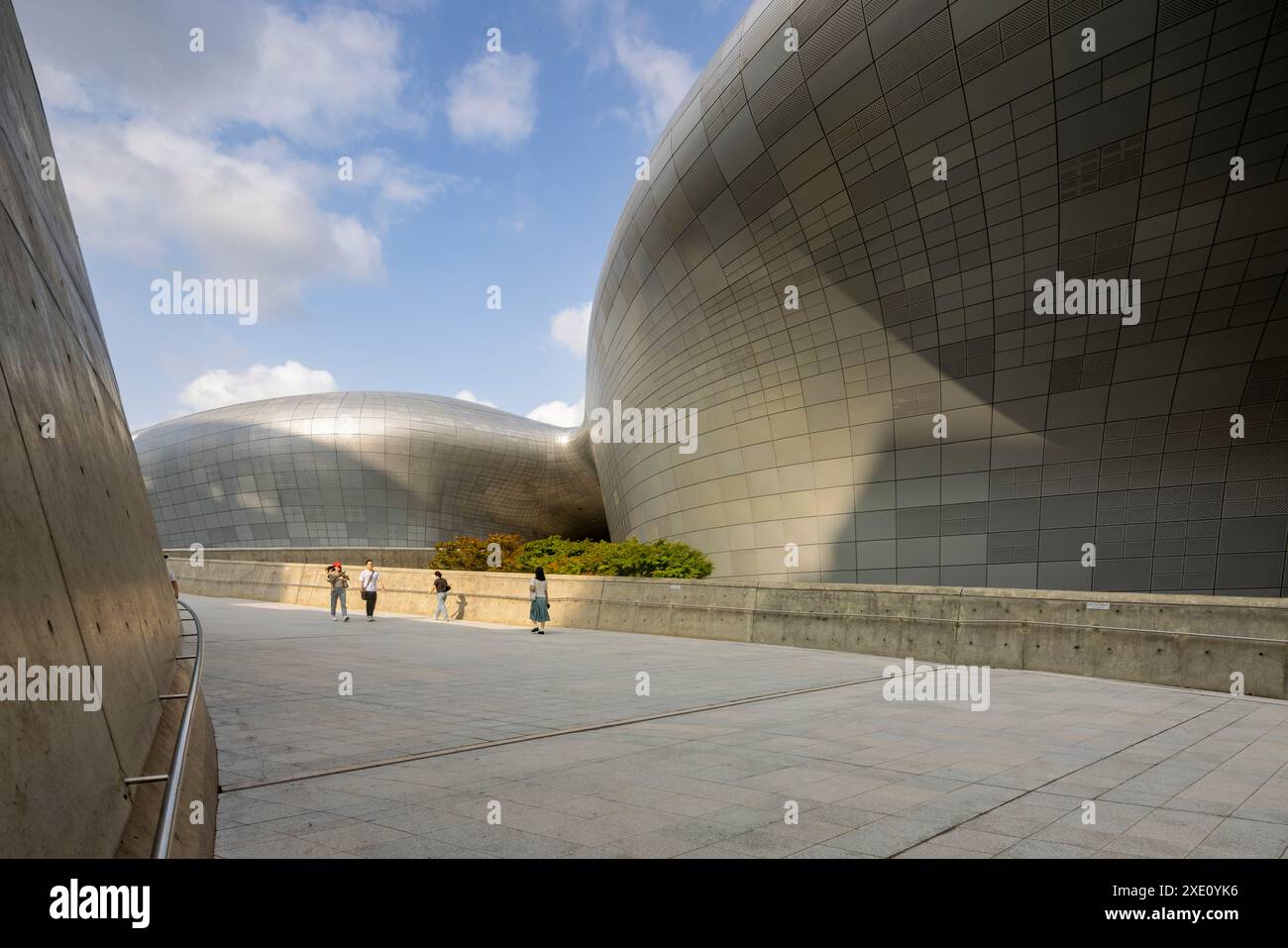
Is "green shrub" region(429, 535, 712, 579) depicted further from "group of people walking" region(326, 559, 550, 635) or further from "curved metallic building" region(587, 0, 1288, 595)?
"curved metallic building" region(587, 0, 1288, 595)

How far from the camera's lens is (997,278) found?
18266mm

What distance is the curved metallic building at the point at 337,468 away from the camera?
53188 mm

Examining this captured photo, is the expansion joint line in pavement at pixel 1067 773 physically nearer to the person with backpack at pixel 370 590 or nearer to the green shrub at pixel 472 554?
the person with backpack at pixel 370 590

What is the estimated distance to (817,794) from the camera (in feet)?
18.0

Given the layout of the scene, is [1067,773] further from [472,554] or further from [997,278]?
[472,554]

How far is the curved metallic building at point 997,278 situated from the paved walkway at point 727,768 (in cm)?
729

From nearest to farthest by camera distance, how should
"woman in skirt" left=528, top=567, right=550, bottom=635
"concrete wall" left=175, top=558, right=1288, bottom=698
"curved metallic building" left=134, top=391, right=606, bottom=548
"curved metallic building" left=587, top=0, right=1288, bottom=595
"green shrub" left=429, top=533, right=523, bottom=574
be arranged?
"concrete wall" left=175, top=558, right=1288, bottom=698
"curved metallic building" left=587, top=0, right=1288, bottom=595
"woman in skirt" left=528, top=567, right=550, bottom=635
"green shrub" left=429, top=533, right=523, bottom=574
"curved metallic building" left=134, top=391, right=606, bottom=548

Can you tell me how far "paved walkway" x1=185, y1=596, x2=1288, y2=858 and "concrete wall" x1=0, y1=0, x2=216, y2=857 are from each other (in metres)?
1.12

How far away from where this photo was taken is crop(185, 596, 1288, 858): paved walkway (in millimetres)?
4504

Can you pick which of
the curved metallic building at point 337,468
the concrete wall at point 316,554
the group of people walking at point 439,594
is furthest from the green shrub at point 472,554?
the group of people walking at point 439,594

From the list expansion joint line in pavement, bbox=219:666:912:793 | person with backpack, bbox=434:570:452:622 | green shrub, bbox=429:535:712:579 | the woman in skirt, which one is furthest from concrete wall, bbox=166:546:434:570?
expansion joint line in pavement, bbox=219:666:912:793
